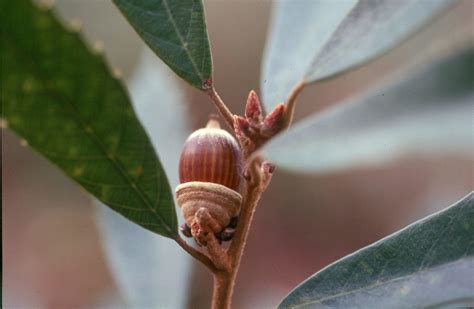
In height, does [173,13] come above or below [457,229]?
above

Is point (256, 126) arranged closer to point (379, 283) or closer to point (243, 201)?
point (243, 201)

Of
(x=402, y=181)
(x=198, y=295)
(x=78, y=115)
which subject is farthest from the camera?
(x=402, y=181)

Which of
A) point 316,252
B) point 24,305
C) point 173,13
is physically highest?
point 173,13

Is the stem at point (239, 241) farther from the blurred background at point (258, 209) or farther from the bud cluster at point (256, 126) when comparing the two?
the blurred background at point (258, 209)

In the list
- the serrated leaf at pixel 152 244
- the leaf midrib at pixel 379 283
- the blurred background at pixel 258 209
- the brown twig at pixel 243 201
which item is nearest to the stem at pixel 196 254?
the brown twig at pixel 243 201

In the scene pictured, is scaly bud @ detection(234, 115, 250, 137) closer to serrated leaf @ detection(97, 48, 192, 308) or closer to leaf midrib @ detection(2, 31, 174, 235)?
leaf midrib @ detection(2, 31, 174, 235)

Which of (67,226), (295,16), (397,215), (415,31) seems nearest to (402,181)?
(397,215)

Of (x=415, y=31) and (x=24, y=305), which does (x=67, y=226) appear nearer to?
(x=24, y=305)
